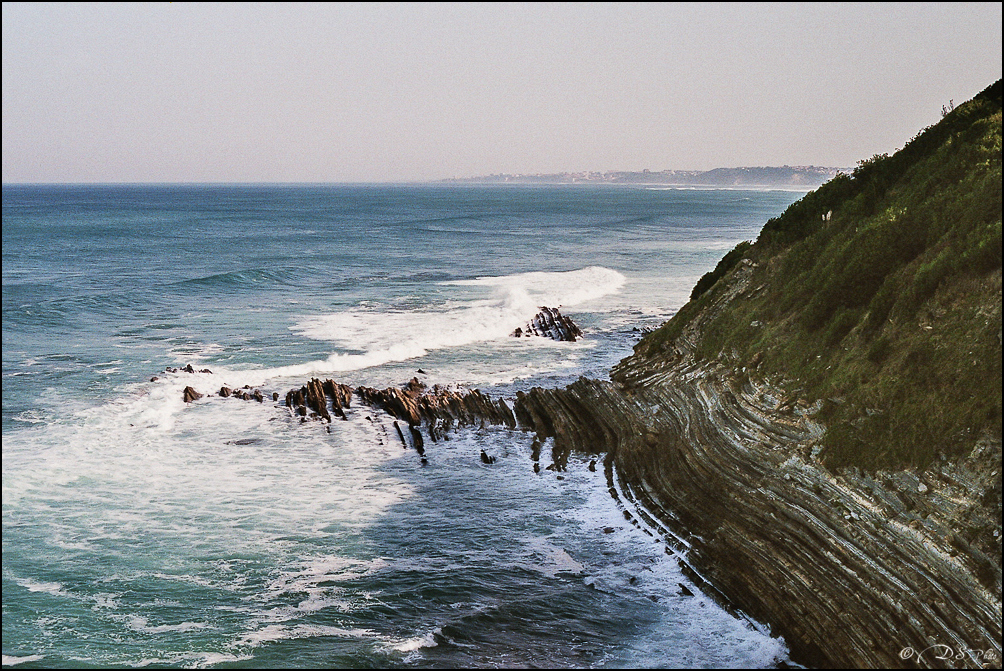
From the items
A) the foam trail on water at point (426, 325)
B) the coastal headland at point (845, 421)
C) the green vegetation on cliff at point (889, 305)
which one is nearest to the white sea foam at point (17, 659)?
the coastal headland at point (845, 421)

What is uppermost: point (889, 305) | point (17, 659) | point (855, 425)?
point (889, 305)

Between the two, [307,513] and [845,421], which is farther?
[307,513]

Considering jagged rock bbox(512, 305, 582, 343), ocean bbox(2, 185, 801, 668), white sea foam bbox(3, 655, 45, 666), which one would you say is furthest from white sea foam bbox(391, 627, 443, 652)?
jagged rock bbox(512, 305, 582, 343)

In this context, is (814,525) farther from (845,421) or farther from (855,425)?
(845,421)

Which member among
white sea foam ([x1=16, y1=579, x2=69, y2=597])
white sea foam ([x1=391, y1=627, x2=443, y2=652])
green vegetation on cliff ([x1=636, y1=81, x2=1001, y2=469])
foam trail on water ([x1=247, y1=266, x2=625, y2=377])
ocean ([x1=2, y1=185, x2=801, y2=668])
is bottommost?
white sea foam ([x1=16, y1=579, x2=69, y2=597])

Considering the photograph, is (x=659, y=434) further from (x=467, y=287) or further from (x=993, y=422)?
(x=467, y=287)

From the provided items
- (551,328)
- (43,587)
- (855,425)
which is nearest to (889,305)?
(855,425)

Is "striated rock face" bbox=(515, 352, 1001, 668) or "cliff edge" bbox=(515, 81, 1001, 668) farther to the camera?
"cliff edge" bbox=(515, 81, 1001, 668)

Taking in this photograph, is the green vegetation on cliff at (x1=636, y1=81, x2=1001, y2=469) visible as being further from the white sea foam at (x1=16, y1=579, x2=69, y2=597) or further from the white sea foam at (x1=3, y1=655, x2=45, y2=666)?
the white sea foam at (x1=16, y1=579, x2=69, y2=597)
